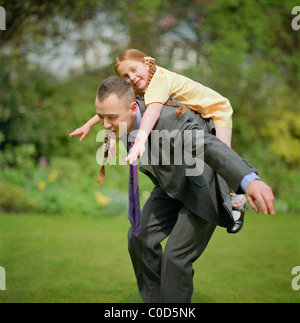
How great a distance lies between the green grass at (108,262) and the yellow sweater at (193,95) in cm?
171

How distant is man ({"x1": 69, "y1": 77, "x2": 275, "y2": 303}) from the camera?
262 centimetres

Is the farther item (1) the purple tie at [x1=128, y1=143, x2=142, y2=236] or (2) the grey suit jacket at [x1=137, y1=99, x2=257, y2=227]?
(1) the purple tie at [x1=128, y1=143, x2=142, y2=236]

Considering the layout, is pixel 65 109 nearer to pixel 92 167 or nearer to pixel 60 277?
pixel 92 167

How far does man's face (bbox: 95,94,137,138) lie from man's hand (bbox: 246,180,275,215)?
85 centimetres

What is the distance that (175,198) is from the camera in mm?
2893

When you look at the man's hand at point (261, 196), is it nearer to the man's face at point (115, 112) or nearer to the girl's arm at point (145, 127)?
the girl's arm at point (145, 127)

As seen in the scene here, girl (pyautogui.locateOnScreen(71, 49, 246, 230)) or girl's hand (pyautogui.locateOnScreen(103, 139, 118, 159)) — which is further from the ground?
girl (pyautogui.locateOnScreen(71, 49, 246, 230))

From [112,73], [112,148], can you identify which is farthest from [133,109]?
[112,73]

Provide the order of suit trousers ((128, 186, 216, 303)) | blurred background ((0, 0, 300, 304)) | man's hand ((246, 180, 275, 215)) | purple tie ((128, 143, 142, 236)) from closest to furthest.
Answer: man's hand ((246, 180, 275, 215)), suit trousers ((128, 186, 216, 303)), purple tie ((128, 143, 142, 236)), blurred background ((0, 0, 300, 304))

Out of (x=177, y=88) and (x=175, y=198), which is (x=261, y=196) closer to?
(x=175, y=198)

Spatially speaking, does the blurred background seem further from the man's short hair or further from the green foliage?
the man's short hair

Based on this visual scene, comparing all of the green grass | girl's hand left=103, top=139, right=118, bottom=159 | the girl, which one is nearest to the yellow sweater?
the girl
